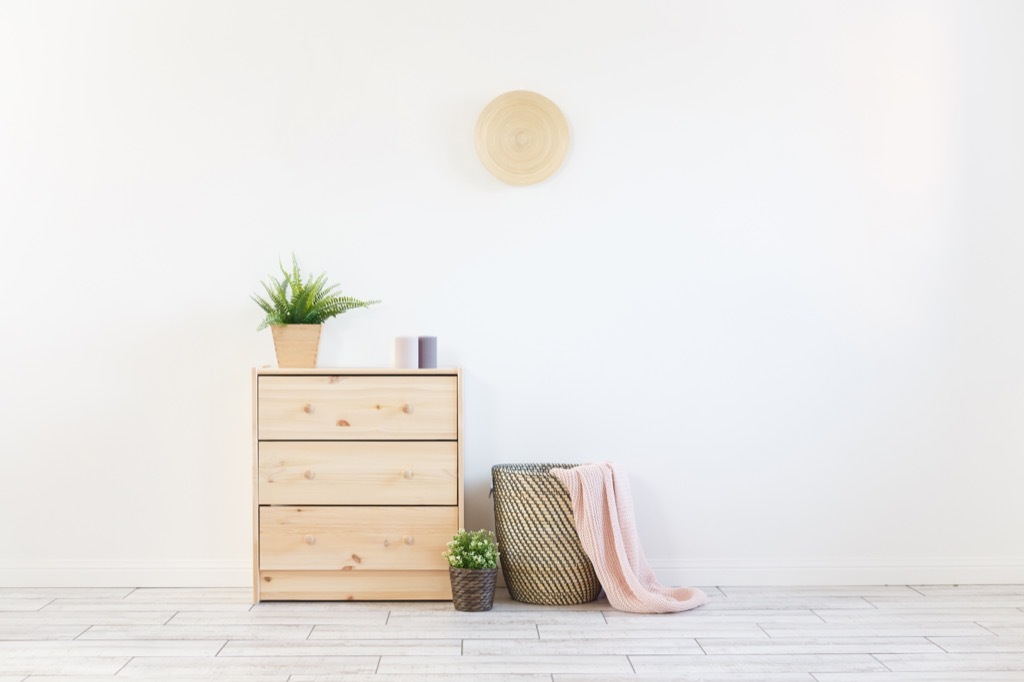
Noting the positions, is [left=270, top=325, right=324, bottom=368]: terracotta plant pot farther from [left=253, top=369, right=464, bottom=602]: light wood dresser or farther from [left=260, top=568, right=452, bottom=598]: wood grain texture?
[left=260, top=568, right=452, bottom=598]: wood grain texture

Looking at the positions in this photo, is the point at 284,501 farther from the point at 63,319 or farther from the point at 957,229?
the point at 957,229

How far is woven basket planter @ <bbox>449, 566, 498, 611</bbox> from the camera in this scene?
8.57 feet

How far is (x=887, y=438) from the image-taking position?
9.94 feet

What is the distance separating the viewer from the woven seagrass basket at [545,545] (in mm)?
2719

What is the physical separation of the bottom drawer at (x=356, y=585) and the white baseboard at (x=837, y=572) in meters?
0.74

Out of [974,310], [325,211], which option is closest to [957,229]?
[974,310]

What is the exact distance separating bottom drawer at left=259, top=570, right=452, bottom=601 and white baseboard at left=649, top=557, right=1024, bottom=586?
29.1 inches

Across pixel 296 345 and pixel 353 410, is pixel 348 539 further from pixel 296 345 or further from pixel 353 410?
pixel 296 345

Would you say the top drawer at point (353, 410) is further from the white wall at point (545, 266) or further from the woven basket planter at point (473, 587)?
the woven basket planter at point (473, 587)

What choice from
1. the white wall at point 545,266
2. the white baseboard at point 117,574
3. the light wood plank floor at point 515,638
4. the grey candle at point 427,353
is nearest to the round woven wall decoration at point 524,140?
the white wall at point 545,266

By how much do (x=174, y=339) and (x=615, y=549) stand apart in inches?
60.3

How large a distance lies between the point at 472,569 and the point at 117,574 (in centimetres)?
119

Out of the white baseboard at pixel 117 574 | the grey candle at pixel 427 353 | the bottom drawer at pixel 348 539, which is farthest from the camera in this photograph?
the white baseboard at pixel 117 574

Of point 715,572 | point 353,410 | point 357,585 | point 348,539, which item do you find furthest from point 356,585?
point 715,572
